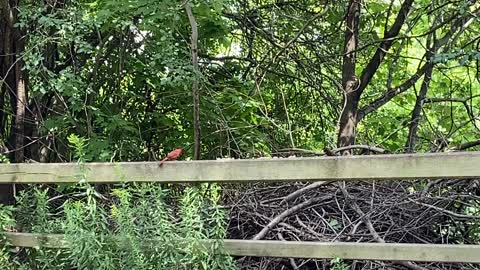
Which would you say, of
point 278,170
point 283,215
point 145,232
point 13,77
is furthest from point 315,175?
point 13,77

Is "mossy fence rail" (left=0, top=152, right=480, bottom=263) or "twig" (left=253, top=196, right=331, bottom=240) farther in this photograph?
"twig" (left=253, top=196, right=331, bottom=240)

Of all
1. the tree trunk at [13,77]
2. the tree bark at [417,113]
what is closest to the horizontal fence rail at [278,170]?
the tree trunk at [13,77]

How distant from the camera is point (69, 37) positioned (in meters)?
4.22

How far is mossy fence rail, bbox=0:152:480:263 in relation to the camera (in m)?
2.32

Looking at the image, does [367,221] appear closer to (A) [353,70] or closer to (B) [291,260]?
(B) [291,260]

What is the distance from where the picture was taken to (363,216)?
2.99m

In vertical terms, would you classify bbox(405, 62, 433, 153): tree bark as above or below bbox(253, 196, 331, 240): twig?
above

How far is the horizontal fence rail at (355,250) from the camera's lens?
2369mm

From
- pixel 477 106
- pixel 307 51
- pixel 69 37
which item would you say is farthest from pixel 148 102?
pixel 477 106

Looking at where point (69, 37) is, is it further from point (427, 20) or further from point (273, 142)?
point (427, 20)

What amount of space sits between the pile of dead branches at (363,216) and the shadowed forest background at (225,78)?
0.73 feet

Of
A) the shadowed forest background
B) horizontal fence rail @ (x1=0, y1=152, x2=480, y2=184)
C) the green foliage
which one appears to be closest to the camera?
horizontal fence rail @ (x1=0, y1=152, x2=480, y2=184)

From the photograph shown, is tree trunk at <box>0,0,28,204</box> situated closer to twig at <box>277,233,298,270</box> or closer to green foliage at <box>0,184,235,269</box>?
green foliage at <box>0,184,235,269</box>

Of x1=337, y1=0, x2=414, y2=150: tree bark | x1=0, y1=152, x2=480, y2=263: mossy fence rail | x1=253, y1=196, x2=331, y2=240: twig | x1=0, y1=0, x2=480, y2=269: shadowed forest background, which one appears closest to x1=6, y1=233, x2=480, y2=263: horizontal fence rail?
x1=0, y1=152, x2=480, y2=263: mossy fence rail
